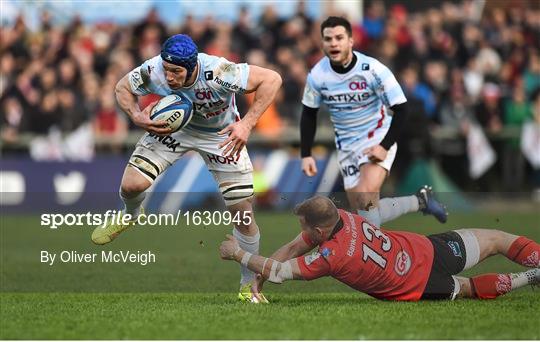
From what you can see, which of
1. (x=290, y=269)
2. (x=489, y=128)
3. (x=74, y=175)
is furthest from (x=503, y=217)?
(x=290, y=269)

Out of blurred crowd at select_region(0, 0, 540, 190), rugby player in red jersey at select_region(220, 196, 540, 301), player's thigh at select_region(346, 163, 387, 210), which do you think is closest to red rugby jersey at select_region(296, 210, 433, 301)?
rugby player in red jersey at select_region(220, 196, 540, 301)

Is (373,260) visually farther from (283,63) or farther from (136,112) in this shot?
(283,63)

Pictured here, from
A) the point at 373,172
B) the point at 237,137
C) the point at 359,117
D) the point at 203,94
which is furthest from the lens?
the point at 359,117

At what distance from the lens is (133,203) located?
38.3ft

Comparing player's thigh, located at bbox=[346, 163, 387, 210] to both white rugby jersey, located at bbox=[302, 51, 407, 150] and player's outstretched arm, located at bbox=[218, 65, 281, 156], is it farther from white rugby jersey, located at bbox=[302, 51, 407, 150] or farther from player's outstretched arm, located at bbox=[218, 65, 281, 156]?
player's outstretched arm, located at bbox=[218, 65, 281, 156]

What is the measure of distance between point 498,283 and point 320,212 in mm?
1647

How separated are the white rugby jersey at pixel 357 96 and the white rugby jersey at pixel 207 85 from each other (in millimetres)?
1593

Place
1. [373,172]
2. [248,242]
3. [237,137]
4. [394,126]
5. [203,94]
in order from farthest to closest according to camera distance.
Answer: [373,172] → [394,126] → [248,242] → [203,94] → [237,137]

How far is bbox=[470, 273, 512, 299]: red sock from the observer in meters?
10.4

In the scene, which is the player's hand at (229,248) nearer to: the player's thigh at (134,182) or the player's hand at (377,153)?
the player's thigh at (134,182)

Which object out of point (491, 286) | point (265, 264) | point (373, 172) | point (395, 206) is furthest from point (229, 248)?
point (373, 172)

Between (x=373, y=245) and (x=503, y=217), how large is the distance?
9717 mm

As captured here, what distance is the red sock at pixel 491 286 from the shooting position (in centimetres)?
1041

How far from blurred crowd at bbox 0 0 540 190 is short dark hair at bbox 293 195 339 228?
11.1 m
